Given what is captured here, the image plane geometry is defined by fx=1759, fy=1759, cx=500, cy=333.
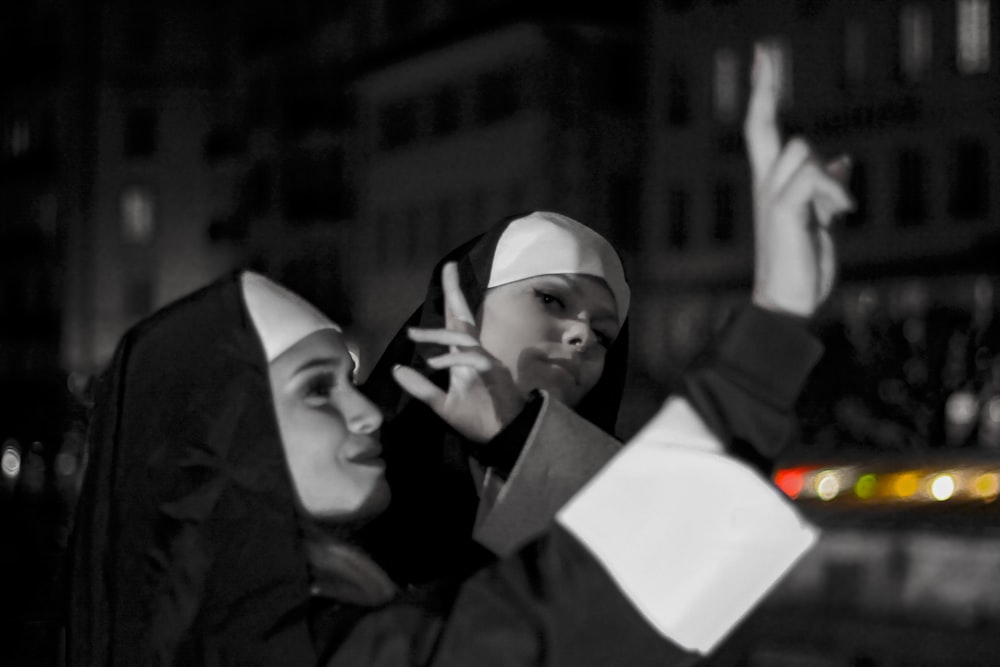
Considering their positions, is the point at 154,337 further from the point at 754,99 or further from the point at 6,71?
the point at 6,71

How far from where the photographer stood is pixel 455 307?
233 cm

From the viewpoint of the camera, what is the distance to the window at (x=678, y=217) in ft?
127

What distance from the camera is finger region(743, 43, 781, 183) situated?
69.0 inches

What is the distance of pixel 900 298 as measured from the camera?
33594mm

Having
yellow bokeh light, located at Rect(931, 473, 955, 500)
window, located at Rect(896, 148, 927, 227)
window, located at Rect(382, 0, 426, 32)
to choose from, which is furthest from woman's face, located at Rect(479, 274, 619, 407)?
window, located at Rect(382, 0, 426, 32)

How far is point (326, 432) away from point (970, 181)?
1284 inches

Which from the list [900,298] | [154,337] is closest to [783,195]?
[154,337]

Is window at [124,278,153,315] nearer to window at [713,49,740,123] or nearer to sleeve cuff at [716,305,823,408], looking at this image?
window at [713,49,740,123]

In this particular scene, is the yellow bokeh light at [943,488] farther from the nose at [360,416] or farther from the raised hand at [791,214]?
the raised hand at [791,214]

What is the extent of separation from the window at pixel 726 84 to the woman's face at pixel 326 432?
37.0m

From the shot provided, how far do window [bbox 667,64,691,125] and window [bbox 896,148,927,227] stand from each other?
19.4 ft

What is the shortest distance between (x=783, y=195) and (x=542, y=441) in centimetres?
56

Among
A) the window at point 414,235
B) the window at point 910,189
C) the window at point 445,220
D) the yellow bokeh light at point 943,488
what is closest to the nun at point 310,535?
the yellow bokeh light at point 943,488

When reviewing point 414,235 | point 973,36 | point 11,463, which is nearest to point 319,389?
point 11,463
